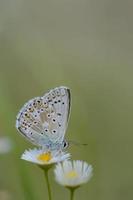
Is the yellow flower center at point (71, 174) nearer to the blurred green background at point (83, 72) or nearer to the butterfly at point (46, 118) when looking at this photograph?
the butterfly at point (46, 118)

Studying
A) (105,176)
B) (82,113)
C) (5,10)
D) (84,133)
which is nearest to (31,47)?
(5,10)

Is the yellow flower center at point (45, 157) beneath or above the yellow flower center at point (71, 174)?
above

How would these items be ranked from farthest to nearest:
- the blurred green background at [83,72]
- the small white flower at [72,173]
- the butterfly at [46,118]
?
the blurred green background at [83,72], the butterfly at [46,118], the small white flower at [72,173]

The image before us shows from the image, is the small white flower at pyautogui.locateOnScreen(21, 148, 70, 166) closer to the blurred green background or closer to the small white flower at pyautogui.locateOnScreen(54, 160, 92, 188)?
the small white flower at pyautogui.locateOnScreen(54, 160, 92, 188)

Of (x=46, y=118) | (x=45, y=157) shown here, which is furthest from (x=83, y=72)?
(x=45, y=157)

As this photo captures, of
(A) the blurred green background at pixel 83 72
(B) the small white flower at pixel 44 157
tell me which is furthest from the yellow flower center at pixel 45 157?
(A) the blurred green background at pixel 83 72

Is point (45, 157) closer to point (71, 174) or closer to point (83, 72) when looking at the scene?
point (71, 174)

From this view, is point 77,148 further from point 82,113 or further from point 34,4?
point 34,4
